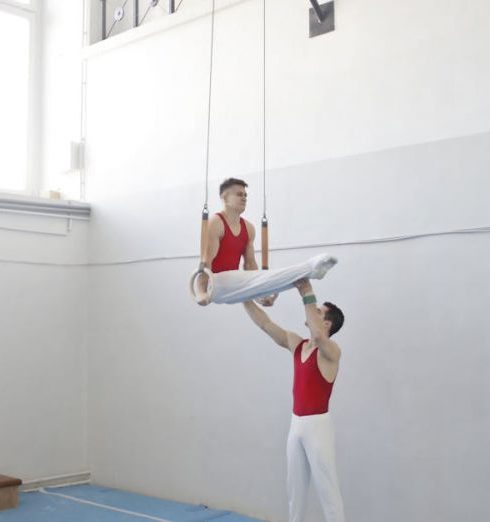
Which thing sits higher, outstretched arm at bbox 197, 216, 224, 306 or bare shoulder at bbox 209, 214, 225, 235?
bare shoulder at bbox 209, 214, 225, 235

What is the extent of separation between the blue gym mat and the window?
2.87 metres

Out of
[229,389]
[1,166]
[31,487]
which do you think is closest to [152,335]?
[229,389]

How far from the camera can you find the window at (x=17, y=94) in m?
7.39

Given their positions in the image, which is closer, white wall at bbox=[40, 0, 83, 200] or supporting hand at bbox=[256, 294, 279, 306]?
supporting hand at bbox=[256, 294, 279, 306]

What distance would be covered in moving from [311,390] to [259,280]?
682 mm

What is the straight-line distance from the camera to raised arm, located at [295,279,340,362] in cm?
420

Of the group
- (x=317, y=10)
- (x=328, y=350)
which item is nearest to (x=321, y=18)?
(x=317, y=10)

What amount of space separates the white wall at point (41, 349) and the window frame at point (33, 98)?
81cm

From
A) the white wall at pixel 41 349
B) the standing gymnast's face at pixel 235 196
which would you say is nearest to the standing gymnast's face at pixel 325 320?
the standing gymnast's face at pixel 235 196

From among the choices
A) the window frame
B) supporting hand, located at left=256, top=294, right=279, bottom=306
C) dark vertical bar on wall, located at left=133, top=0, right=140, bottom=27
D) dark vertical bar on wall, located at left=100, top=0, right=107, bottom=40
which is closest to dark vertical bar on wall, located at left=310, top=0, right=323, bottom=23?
supporting hand, located at left=256, top=294, right=279, bottom=306

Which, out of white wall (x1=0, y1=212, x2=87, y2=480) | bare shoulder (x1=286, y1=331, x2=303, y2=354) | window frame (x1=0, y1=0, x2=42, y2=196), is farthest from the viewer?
window frame (x1=0, y1=0, x2=42, y2=196)

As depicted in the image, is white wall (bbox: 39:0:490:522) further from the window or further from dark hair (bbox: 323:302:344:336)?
the window

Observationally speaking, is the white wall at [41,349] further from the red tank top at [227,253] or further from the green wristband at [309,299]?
the green wristband at [309,299]

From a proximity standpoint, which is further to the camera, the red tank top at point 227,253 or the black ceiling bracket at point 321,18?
the black ceiling bracket at point 321,18
